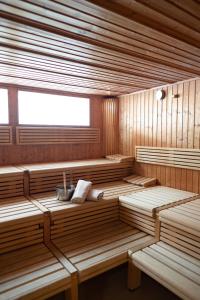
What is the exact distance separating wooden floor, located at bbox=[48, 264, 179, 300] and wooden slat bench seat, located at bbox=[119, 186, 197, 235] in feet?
2.06

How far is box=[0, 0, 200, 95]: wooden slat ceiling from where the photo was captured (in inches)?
61.6

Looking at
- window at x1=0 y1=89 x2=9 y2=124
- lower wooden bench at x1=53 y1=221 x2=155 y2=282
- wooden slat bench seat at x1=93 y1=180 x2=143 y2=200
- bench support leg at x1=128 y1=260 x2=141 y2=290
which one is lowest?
bench support leg at x1=128 y1=260 x2=141 y2=290

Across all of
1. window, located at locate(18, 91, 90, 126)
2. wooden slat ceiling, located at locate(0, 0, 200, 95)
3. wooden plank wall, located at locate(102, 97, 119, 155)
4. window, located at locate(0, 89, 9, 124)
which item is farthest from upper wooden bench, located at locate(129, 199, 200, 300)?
window, located at locate(0, 89, 9, 124)

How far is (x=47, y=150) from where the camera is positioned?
434 centimetres

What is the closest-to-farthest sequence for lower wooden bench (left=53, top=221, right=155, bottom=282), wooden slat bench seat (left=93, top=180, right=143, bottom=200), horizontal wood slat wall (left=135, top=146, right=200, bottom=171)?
lower wooden bench (left=53, top=221, right=155, bottom=282) < wooden slat bench seat (left=93, top=180, right=143, bottom=200) < horizontal wood slat wall (left=135, top=146, right=200, bottom=171)

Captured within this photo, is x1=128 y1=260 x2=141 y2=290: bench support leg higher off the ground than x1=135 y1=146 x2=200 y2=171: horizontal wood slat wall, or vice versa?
x1=135 y1=146 x2=200 y2=171: horizontal wood slat wall

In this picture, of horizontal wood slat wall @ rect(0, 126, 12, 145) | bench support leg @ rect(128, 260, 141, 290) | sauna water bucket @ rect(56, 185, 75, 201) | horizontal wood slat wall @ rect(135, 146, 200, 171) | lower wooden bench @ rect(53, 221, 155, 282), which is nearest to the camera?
lower wooden bench @ rect(53, 221, 155, 282)

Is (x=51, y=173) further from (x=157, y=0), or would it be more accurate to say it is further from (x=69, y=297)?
(x=157, y=0)

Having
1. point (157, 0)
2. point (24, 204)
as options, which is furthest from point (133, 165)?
point (157, 0)

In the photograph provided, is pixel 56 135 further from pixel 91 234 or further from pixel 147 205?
pixel 147 205

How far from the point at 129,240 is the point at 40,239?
3.63 feet

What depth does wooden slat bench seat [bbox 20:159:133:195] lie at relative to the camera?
3.36 m

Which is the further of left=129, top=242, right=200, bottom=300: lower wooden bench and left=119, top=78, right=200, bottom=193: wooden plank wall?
left=119, top=78, right=200, bottom=193: wooden plank wall

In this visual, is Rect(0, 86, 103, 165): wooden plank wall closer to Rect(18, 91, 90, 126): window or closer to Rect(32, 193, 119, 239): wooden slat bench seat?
Rect(18, 91, 90, 126): window
